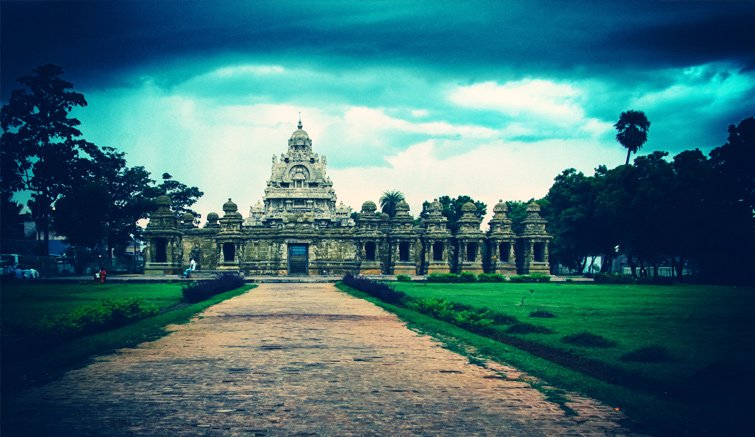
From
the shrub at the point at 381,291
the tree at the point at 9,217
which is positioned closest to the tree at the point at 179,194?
the tree at the point at 9,217

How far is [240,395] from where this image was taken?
8977mm

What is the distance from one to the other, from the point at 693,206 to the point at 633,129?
28.3m

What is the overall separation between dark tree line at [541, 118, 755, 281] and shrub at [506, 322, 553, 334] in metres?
35.0

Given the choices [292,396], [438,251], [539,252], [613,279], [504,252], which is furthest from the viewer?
[504,252]

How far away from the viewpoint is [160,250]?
55250mm

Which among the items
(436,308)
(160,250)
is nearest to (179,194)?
(160,250)

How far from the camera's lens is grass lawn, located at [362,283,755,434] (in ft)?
27.5

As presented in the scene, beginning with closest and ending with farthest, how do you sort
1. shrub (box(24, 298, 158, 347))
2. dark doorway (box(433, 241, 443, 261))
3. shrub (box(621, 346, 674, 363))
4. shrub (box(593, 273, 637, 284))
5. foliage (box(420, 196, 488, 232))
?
shrub (box(621, 346, 674, 363)), shrub (box(24, 298, 158, 347)), shrub (box(593, 273, 637, 284)), dark doorway (box(433, 241, 443, 261)), foliage (box(420, 196, 488, 232))

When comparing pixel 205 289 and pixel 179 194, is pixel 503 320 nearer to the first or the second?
pixel 205 289

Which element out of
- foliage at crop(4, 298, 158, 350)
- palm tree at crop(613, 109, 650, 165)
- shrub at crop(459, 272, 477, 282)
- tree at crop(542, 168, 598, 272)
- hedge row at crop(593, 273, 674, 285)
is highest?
palm tree at crop(613, 109, 650, 165)

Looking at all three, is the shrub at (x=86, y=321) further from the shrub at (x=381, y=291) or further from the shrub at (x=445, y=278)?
the shrub at (x=445, y=278)

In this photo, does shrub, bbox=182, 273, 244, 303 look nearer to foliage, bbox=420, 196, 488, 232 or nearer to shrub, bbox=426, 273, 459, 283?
shrub, bbox=426, 273, 459, 283

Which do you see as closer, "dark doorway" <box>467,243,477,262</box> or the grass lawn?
the grass lawn

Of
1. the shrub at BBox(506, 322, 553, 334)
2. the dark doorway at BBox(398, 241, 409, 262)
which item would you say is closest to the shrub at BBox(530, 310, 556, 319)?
the shrub at BBox(506, 322, 553, 334)
